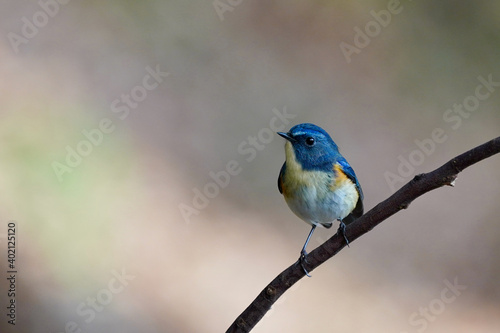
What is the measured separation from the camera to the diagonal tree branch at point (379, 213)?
1.46m

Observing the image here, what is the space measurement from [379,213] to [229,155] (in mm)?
4684

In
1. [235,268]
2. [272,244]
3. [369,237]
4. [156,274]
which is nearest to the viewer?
[156,274]

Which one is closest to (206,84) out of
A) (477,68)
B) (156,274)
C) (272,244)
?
(272,244)

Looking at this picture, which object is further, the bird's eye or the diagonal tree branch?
the bird's eye

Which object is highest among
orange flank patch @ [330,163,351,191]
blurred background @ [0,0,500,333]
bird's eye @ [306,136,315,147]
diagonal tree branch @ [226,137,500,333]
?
blurred background @ [0,0,500,333]

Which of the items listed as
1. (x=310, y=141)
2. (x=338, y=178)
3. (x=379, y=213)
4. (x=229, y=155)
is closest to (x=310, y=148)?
(x=310, y=141)

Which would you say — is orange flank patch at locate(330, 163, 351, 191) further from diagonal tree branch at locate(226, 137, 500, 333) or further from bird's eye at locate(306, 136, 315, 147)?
diagonal tree branch at locate(226, 137, 500, 333)

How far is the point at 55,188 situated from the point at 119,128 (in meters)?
1.17

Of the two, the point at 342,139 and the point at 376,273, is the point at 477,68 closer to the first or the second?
the point at 342,139

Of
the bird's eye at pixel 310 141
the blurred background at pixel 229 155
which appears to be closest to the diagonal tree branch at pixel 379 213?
the bird's eye at pixel 310 141

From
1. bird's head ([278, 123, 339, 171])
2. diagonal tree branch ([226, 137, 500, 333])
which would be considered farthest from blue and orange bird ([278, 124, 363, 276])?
diagonal tree branch ([226, 137, 500, 333])

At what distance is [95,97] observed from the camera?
6215 mm

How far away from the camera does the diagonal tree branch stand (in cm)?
146

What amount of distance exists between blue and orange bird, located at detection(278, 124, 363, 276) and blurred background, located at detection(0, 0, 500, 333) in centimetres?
215
